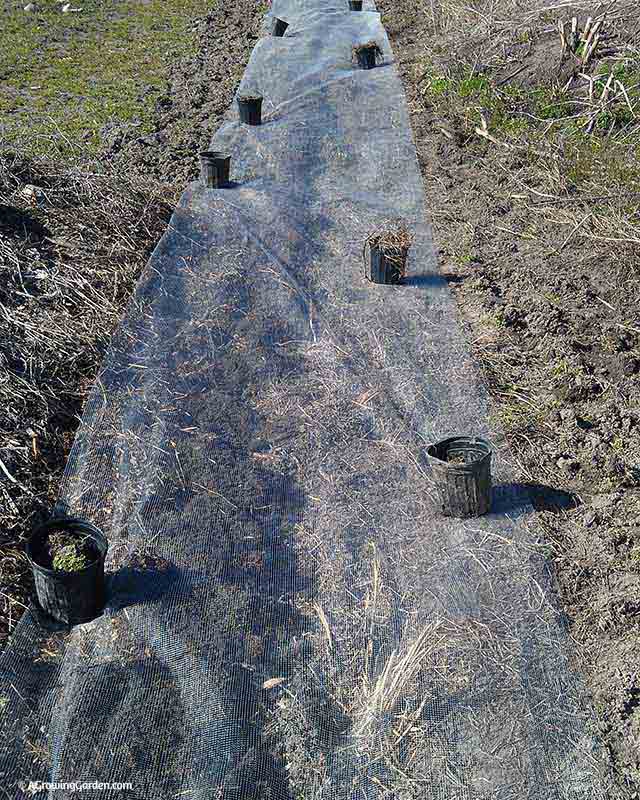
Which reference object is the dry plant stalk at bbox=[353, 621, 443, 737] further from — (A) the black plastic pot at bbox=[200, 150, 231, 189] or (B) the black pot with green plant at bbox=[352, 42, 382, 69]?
(B) the black pot with green plant at bbox=[352, 42, 382, 69]

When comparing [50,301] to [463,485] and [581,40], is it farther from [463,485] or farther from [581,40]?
[581,40]

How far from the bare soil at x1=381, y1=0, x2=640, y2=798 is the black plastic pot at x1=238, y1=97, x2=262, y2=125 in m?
1.49

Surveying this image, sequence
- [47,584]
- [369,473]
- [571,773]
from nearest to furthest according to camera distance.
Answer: [571,773] → [47,584] → [369,473]

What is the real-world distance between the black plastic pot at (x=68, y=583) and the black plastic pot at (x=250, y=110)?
16.6 feet

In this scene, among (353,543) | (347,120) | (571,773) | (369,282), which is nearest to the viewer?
(571,773)

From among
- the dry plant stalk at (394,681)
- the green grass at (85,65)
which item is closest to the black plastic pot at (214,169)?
the green grass at (85,65)

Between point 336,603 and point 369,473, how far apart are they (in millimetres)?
777

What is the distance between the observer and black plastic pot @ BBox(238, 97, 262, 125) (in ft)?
23.3

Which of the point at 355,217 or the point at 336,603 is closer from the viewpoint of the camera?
the point at 336,603

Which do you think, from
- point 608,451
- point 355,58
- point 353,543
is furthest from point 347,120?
point 353,543

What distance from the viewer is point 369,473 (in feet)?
12.2

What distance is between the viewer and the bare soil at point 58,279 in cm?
362

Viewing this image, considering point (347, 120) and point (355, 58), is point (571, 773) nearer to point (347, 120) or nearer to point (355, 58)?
point (347, 120)

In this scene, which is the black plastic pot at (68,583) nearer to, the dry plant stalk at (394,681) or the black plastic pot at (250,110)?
the dry plant stalk at (394,681)
